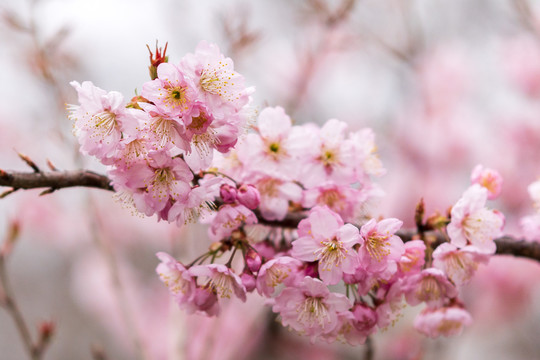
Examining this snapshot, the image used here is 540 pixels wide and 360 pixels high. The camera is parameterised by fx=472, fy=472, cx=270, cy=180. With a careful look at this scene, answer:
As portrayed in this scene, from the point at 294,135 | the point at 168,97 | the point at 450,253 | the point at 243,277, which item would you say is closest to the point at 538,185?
the point at 450,253

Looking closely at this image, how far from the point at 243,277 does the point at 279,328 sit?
9.93ft

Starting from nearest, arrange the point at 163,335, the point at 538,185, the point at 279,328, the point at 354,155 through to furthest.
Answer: the point at 354,155 → the point at 538,185 → the point at 279,328 → the point at 163,335

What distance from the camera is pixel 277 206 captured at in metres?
0.92

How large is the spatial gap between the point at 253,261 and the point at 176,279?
17 cm

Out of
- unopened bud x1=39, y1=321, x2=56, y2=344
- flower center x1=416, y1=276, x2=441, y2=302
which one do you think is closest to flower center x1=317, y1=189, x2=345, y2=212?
flower center x1=416, y1=276, x2=441, y2=302

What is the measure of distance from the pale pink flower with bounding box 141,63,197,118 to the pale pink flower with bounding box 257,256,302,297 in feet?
0.97

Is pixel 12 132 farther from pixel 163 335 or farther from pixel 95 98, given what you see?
pixel 95 98

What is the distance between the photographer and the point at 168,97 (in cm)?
72

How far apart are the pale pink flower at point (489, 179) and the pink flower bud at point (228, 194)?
53cm

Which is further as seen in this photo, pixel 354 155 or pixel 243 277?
pixel 354 155

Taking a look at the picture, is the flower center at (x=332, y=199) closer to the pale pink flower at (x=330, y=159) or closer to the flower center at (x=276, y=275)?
the pale pink flower at (x=330, y=159)

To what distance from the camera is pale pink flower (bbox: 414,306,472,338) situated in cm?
100

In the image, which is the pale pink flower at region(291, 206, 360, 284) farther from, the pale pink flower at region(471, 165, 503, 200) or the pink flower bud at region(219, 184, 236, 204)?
the pale pink flower at region(471, 165, 503, 200)

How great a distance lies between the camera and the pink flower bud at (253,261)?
838mm
